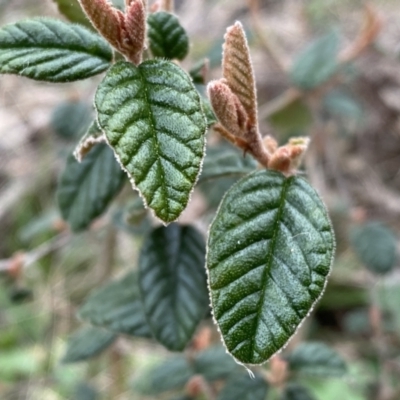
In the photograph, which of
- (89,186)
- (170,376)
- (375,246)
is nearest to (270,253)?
Result: (89,186)

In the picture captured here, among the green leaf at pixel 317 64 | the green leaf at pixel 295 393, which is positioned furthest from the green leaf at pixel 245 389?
the green leaf at pixel 317 64

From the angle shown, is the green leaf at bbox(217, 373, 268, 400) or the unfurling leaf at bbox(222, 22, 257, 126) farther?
the green leaf at bbox(217, 373, 268, 400)

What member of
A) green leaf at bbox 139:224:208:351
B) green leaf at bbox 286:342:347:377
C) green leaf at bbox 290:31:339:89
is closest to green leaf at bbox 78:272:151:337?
green leaf at bbox 139:224:208:351

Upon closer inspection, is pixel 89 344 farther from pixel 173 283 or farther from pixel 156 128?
pixel 156 128

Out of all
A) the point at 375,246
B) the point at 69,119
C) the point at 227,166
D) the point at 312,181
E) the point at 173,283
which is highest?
the point at 227,166

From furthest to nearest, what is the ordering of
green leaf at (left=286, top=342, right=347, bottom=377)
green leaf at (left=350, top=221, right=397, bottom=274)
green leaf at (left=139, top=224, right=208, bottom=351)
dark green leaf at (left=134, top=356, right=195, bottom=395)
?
green leaf at (left=350, top=221, right=397, bottom=274), dark green leaf at (left=134, top=356, right=195, bottom=395), green leaf at (left=286, top=342, right=347, bottom=377), green leaf at (left=139, top=224, right=208, bottom=351)

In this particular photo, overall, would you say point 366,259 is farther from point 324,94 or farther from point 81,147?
point 81,147

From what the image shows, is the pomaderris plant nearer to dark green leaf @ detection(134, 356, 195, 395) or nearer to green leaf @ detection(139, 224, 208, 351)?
green leaf @ detection(139, 224, 208, 351)

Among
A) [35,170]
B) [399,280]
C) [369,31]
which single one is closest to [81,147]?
[369,31]
